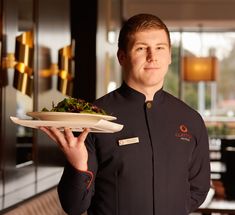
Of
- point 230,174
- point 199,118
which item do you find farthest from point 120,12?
A: point 199,118

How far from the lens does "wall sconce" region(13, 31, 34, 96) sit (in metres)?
3.43

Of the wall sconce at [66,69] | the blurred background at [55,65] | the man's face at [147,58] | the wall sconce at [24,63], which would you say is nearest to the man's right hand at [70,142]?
the man's face at [147,58]

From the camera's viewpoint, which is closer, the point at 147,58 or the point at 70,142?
the point at 70,142

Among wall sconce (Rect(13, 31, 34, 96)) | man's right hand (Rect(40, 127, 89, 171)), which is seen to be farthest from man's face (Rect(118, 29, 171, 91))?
wall sconce (Rect(13, 31, 34, 96))

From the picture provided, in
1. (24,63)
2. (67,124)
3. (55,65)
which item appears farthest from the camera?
(55,65)

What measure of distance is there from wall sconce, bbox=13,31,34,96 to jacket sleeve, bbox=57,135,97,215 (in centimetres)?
195

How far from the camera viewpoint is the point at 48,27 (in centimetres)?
432

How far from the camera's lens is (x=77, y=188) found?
4.84 feet

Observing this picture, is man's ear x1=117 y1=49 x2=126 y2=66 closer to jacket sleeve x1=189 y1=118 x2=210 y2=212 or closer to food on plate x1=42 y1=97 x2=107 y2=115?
food on plate x1=42 y1=97 x2=107 y2=115

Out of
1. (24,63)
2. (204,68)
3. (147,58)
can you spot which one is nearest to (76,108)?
(147,58)

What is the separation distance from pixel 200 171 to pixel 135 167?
0.26m

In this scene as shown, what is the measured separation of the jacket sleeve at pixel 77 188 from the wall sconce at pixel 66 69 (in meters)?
3.17

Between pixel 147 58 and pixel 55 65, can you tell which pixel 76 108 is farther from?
pixel 55 65

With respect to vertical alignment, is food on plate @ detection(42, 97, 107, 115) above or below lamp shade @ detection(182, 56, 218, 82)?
below
